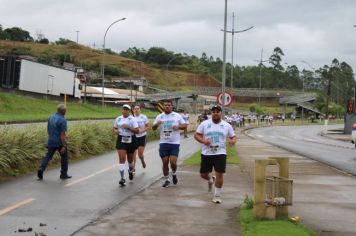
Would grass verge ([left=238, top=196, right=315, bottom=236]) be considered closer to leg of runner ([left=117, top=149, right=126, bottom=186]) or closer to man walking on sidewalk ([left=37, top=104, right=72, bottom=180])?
leg of runner ([left=117, top=149, right=126, bottom=186])

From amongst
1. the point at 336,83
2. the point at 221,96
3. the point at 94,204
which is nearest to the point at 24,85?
the point at 221,96

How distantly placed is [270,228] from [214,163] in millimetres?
2680

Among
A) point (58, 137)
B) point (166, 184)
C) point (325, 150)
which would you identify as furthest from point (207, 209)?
point (325, 150)

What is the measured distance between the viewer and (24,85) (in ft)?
156

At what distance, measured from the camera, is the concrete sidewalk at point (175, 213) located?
812 centimetres

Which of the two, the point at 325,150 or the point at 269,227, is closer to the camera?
the point at 269,227

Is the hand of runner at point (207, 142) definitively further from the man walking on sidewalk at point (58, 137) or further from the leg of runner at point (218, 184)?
the man walking on sidewalk at point (58, 137)

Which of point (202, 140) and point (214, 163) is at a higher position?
point (202, 140)

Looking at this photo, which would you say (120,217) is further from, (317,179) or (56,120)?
(317,179)

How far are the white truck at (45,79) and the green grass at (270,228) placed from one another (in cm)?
3850

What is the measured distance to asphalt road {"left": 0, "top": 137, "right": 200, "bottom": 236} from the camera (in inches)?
331

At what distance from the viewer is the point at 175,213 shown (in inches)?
371

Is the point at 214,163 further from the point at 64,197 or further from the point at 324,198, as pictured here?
the point at 64,197

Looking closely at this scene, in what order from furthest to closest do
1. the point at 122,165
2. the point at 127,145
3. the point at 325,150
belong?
the point at 325,150, the point at 127,145, the point at 122,165
